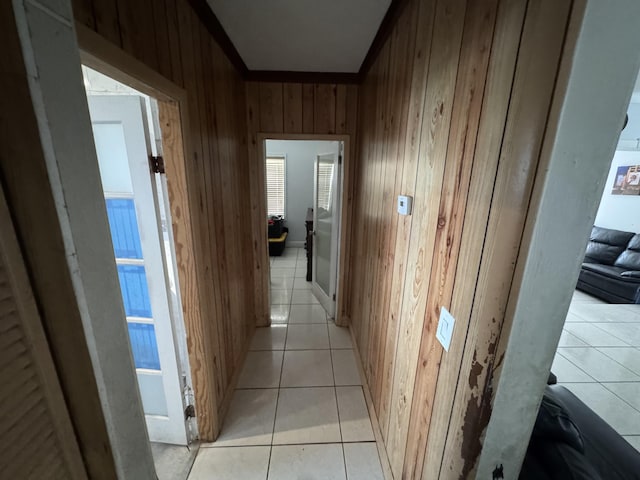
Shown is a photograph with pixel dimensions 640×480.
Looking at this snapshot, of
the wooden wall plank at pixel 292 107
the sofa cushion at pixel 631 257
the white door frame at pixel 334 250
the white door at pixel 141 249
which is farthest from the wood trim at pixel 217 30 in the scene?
the sofa cushion at pixel 631 257

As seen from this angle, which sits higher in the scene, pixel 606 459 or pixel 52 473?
pixel 52 473

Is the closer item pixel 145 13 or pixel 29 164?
pixel 29 164

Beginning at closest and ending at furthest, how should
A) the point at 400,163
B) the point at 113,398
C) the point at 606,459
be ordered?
the point at 113,398
the point at 606,459
the point at 400,163

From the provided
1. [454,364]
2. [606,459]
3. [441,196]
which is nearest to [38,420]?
[454,364]

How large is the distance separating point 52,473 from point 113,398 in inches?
6.3

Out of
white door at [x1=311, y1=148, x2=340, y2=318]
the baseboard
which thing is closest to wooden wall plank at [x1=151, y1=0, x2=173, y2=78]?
white door at [x1=311, y1=148, x2=340, y2=318]

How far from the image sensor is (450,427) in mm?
874

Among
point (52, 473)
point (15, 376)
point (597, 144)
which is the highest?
point (597, 144)

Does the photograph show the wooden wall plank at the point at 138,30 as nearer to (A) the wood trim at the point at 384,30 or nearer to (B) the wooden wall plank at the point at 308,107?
(A) the wood trim at the point at 384,30

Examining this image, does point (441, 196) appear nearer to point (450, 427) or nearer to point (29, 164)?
point (450, 427)

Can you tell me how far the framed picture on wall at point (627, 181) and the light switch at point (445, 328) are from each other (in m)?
5.76

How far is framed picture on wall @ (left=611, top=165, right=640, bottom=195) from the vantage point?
412 centimetres

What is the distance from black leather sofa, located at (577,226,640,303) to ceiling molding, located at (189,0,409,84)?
4202mm

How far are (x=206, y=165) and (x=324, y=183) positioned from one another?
6.02 feet
